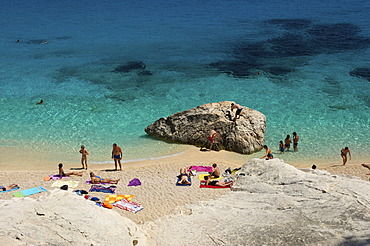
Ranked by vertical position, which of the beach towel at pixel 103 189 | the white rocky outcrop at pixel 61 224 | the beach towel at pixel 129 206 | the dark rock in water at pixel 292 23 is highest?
the dark rock in water at pixel 292 23

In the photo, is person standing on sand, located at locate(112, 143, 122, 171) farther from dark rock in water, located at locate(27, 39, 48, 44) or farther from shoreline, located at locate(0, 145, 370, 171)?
dark rock in water, located at locate(27, 39, 48, 44)

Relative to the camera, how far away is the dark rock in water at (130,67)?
112 ft

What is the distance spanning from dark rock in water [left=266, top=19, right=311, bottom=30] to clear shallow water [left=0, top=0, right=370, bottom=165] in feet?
1.36

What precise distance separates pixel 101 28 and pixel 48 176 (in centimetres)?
3816

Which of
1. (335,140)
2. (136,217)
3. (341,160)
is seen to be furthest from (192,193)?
(335,140)

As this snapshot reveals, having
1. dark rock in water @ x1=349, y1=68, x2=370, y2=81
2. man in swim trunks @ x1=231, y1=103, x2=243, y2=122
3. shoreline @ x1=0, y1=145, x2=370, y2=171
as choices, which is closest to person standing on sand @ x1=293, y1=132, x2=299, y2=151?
shoreline @ x1=0, y1=145, x2=370, y2=171

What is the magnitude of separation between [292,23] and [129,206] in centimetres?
4478

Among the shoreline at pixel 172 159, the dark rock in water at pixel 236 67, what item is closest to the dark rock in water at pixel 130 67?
the dark rock in water at pixel 236 67

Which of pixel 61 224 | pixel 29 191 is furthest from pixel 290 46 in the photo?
pixel 61 224

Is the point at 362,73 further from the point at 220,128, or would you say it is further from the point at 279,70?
the point at 220,128

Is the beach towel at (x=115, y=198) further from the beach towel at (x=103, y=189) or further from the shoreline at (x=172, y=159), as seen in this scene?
the shoreline at (x=172, y=159)

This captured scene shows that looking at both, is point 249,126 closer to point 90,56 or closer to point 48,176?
point 48,176

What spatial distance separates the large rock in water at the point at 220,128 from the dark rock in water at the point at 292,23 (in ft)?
106

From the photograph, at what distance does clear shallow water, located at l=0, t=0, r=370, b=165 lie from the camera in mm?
22047
